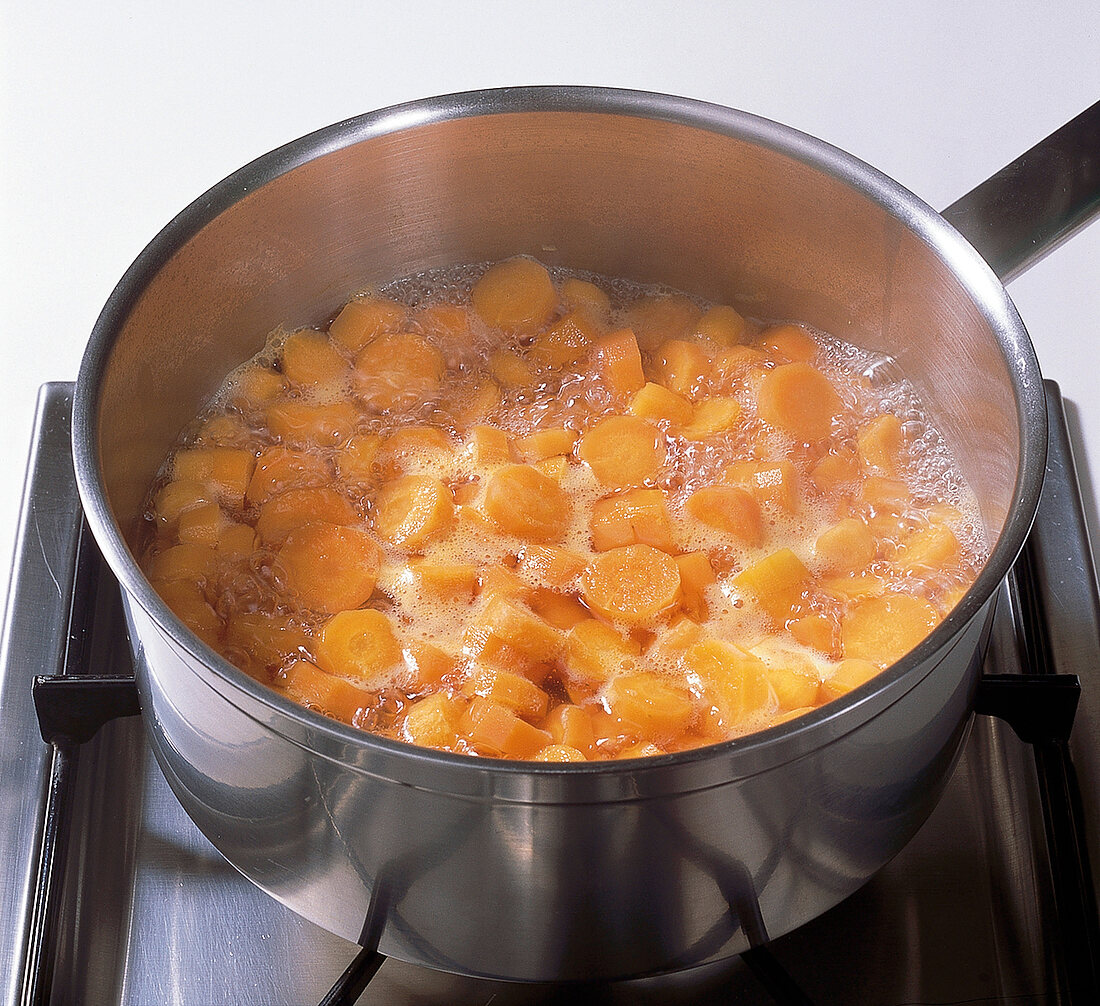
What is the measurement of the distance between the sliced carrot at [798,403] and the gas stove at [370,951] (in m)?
0.26

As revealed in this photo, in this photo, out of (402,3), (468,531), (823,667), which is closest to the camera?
(823,667)

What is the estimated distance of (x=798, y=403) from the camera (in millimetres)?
1130

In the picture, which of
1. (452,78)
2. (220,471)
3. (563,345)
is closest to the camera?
(220,471)

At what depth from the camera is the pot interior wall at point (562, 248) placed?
100 cm

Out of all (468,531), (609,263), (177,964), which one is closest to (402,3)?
(609,263)

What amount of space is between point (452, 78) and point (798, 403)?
0.87 meters

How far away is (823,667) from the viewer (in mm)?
948

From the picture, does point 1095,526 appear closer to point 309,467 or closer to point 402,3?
point 309,467

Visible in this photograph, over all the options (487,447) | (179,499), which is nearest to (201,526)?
(179,499)

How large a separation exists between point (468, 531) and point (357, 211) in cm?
30

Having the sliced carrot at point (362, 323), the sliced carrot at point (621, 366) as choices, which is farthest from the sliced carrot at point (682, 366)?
the sliced carrot at point (362, 323)

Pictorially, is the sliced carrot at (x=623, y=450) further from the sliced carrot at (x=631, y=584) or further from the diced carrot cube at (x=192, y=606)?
the diced carrot cube at (x=192, y=606)

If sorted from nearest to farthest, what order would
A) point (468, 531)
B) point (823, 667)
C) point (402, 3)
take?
1. point (823, 667)
2. point (468, 531)
3. point (402, 3)

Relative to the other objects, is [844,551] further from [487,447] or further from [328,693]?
[328,693]
